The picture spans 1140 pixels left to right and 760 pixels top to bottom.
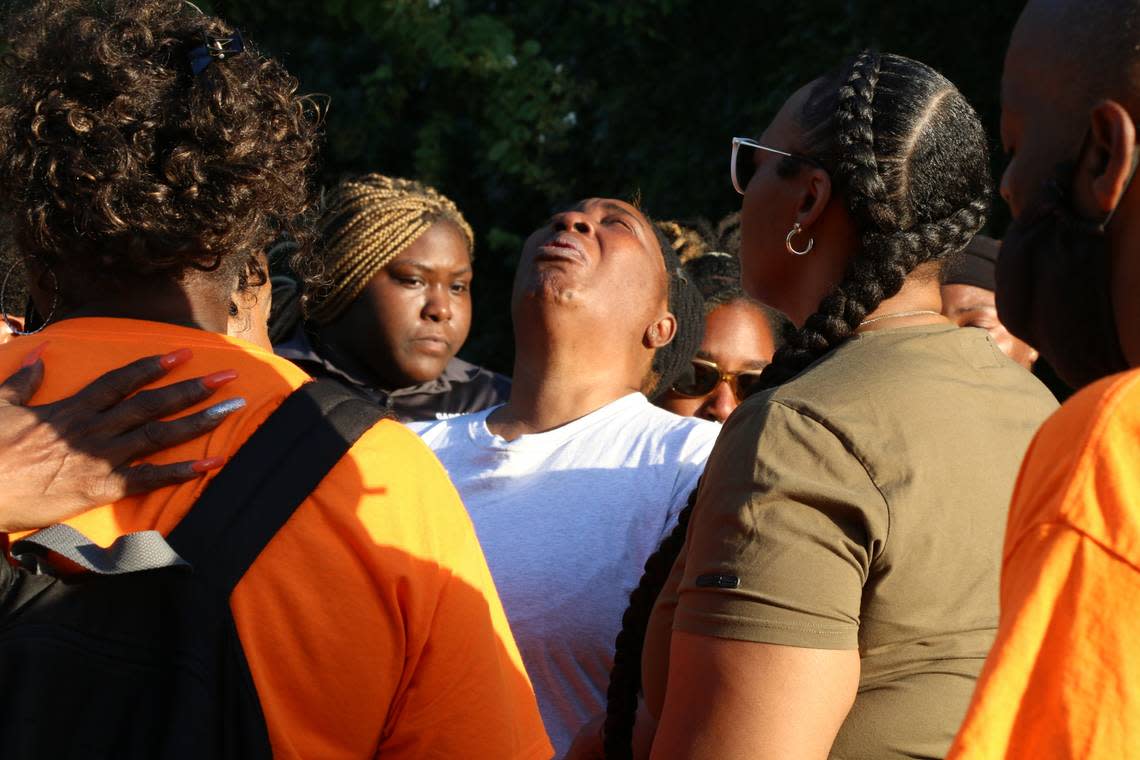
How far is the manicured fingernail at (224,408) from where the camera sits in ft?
6.04

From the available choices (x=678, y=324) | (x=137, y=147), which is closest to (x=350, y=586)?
(x=137, y=147)

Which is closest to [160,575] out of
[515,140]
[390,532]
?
[390,532]

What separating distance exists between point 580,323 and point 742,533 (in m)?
1.77

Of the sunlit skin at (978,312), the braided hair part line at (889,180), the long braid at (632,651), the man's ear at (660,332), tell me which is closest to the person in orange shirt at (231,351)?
the long braid at (632,651)

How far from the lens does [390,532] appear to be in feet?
6.12

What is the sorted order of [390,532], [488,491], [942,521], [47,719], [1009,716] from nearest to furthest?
[1009,716]
[47,719]
[390,532]
[942,521]
[488,491]

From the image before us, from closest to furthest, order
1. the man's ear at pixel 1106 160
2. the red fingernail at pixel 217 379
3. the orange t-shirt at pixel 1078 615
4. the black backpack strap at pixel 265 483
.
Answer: the orange t-shirt at pixel 1078 615 → the man's ear at pixel 1106 160 → the black backpack strap at pixel 265 483 → the red fingernail at pixel 217 379

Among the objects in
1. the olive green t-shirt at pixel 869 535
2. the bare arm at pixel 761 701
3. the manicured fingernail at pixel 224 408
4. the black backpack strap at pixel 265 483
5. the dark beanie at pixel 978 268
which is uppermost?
the manicured fingernail at pixel 224 408

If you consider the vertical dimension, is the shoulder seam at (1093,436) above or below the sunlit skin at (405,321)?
above

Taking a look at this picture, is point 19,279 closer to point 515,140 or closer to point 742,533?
point 742,533

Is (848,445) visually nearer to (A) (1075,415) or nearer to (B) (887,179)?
(B) (887,179)

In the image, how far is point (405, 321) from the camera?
17.8ft

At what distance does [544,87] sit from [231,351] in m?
10.4

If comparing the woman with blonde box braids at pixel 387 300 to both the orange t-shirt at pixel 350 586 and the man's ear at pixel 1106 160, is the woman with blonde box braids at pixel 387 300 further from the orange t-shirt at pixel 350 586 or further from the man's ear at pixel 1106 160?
the man's ear at pixel 1106 160
